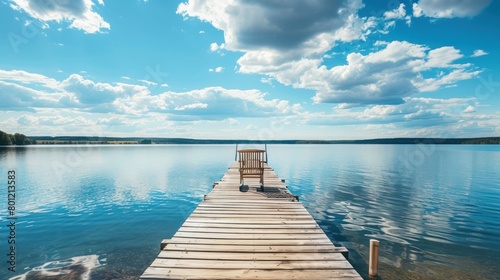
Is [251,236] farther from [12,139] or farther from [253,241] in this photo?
[12,139]

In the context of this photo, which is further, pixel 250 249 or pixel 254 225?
pixel 254 225

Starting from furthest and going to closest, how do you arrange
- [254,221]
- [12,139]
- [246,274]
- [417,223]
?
[12,139]
[417,223]
[254,221]
[246,274]

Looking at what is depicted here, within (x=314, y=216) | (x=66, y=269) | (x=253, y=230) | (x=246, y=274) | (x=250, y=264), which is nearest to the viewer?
(x=246, y=274)

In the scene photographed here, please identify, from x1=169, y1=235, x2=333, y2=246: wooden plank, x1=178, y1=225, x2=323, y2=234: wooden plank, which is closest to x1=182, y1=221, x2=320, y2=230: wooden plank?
x1=178, y1=225, x2=323, y2=234: wooden plank

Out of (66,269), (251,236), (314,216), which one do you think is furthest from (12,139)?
(251,236)

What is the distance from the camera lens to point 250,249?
5.57m

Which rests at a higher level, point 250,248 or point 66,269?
point 250,248

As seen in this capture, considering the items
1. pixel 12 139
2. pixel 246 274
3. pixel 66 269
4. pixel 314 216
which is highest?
pixel 12 139

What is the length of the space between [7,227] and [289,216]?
13223 millimetres

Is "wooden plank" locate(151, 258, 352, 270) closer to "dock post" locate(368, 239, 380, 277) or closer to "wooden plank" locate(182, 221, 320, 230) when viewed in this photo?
"dock post" locate(368, 239, 380, 277)

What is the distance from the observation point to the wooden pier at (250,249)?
4.67 meters

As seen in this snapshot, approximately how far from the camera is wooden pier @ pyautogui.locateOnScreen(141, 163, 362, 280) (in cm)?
467

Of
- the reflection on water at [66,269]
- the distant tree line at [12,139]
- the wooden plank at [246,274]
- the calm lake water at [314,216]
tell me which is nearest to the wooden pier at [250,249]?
the wooden plank at [246,274]

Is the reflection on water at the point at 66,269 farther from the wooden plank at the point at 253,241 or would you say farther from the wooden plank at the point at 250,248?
the wooden plank at the point at 250,248
